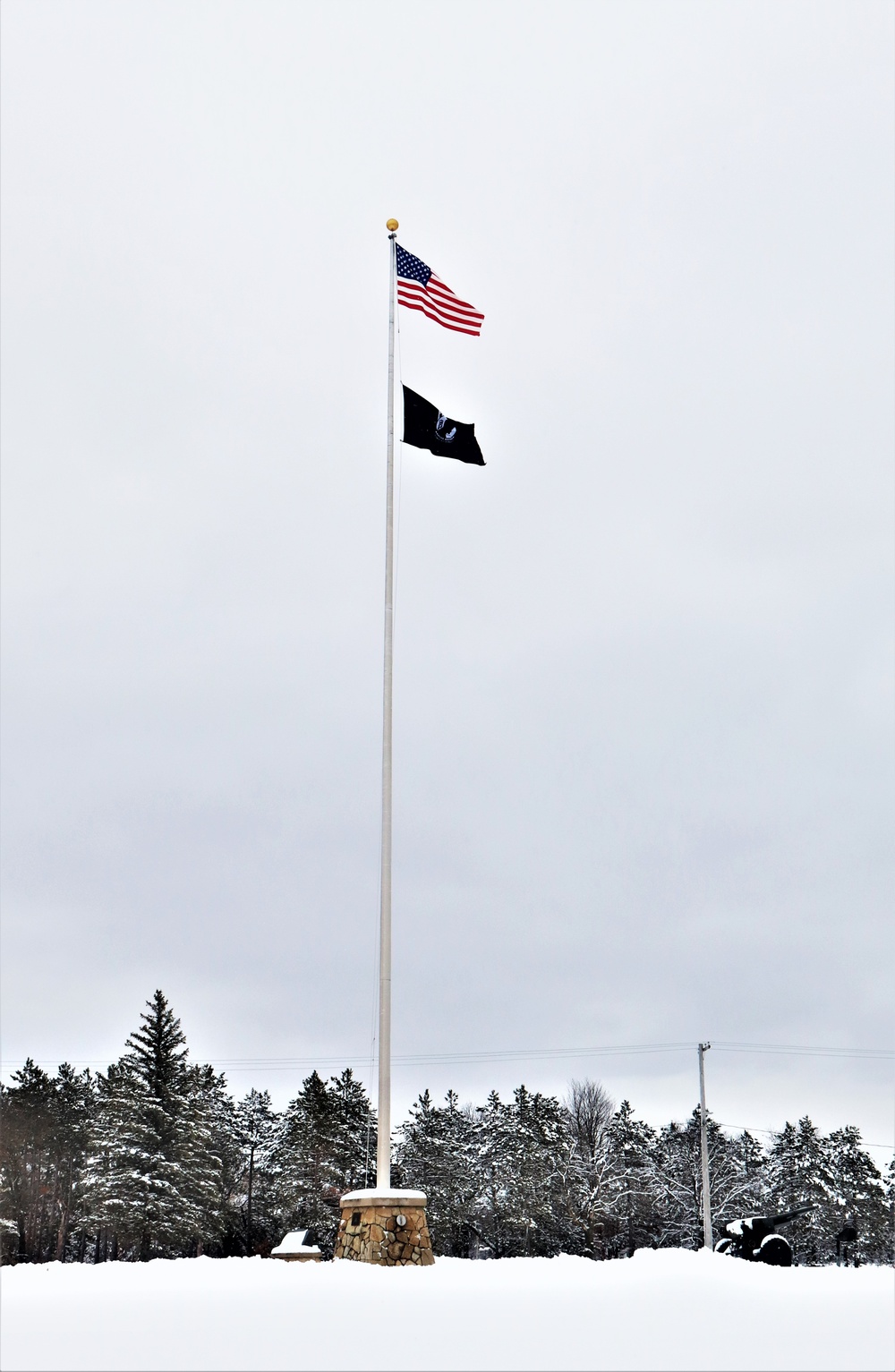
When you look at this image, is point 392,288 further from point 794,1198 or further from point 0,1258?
point 794,1198

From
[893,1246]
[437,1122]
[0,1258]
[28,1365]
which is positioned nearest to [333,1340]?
[28,1365]

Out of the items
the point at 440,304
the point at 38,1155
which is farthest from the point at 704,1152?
the point at 38,1155

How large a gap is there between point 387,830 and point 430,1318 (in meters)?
7.26

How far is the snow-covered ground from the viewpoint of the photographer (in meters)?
8.70

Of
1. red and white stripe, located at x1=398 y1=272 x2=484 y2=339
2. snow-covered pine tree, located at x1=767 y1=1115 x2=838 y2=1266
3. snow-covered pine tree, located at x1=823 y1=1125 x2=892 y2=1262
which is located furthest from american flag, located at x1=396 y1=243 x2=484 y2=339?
snow-covered pine tree, located at x1=823 y1=1125 x2=892 y2=1262

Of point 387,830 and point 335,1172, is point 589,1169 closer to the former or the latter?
→ point 335,1172

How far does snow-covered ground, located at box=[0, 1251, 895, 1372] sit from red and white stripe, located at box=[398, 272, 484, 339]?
549 inches

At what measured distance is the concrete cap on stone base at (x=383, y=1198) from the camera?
1415cm

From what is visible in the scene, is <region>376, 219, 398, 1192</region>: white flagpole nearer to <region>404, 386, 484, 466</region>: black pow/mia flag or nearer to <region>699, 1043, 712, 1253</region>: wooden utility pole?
<region>404, 386, 484, 466</region>: black pow/mia flag

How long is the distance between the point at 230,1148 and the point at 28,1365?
5219 cm

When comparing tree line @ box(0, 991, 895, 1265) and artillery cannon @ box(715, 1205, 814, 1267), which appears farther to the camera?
tree line @ box(0, 991, 895, 1265)

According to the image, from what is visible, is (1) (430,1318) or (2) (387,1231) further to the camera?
(2) (387,1231)

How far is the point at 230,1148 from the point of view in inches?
2238

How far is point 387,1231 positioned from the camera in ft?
46.1
